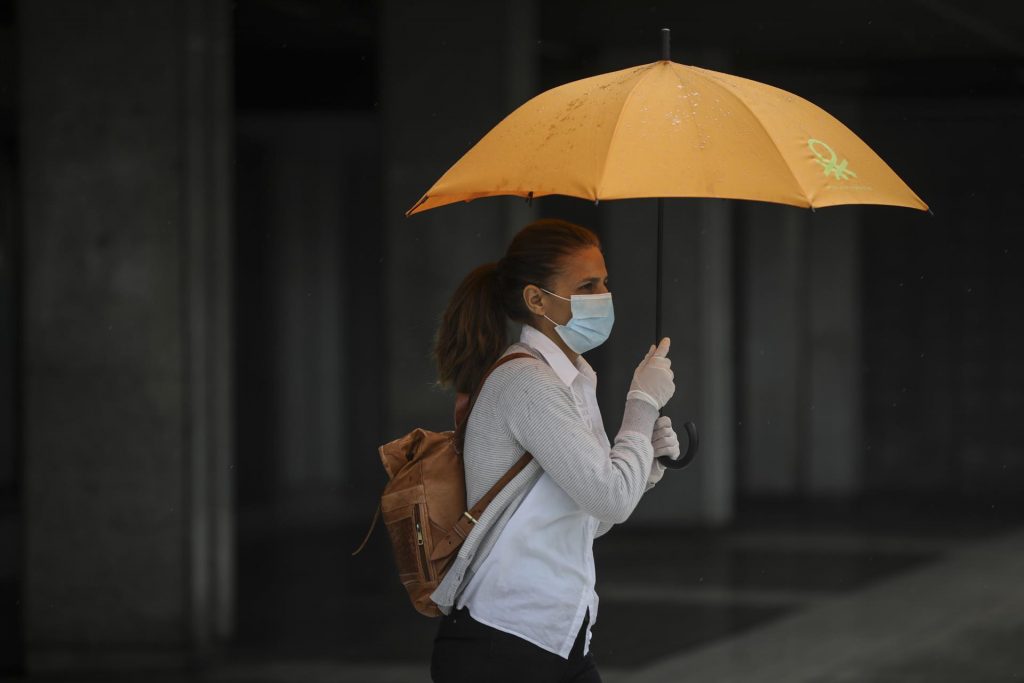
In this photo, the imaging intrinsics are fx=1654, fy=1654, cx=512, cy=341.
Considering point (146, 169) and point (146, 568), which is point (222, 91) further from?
point (146, 568)

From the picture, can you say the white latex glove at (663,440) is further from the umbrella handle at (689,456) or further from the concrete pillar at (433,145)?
the concrete pillar at (433,145)

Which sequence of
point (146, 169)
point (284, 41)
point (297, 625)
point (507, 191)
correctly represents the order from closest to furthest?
point (507, 191) → point (146, 169) → point (297, 625) → point (284, 41)

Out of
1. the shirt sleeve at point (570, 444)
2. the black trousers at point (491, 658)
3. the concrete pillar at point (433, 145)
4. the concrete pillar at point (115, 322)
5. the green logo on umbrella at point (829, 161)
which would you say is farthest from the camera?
the concrete pillar at point (433, 145)

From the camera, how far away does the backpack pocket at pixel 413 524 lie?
10.4ft

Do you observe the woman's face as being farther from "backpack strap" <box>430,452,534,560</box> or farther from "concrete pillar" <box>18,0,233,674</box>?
"concrete pillar" <box>18,0,233,674</box>

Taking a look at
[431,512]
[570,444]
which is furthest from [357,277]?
[570,444]

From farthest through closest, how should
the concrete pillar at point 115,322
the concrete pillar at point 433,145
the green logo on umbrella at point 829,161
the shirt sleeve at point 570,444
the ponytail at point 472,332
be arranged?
1. the concrete pillar at point 433,145
2. the concrete pillar at point 115,322
3. the green logo on umbrella at point 829,161
4. the ponytail at point 472,332
5. the shirt sleeve at point 570,444

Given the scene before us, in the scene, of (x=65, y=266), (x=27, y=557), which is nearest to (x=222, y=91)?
(x=65, y=266)

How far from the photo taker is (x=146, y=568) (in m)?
7.50

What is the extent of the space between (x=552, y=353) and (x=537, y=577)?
1.48 feet

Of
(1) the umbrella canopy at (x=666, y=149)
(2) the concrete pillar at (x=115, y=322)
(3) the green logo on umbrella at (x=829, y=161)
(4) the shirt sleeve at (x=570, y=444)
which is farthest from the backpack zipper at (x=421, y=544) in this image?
(2) the concrete pillar at (x=115, y=322)

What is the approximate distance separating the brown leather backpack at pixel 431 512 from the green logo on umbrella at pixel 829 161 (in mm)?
767

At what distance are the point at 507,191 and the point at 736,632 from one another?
19.4 ft

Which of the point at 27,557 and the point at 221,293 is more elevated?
the point at 221,293
